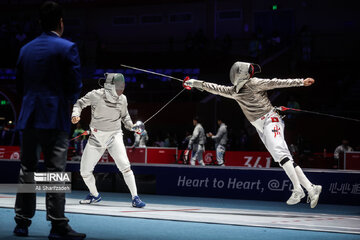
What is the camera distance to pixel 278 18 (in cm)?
2259

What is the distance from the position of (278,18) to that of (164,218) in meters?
18.9

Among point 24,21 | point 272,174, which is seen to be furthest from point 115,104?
point 24,21

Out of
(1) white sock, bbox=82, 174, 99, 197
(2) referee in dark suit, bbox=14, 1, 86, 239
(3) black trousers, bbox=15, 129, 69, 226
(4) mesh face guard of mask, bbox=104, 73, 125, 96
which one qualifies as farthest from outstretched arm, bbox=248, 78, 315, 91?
(3) black trousers, bbox=15, 129, 69, 226

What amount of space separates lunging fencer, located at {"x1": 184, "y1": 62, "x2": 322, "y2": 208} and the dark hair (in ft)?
9.39

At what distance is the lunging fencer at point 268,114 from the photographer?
589 cm

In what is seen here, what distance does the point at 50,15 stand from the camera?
364 cm

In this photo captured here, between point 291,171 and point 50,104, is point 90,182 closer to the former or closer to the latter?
point 291,171

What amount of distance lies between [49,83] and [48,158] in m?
0.54

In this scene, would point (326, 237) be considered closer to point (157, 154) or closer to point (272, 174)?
point (272, 174)

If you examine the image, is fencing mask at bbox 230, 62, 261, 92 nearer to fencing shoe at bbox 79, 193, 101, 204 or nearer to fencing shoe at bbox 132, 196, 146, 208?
fencing shoe at bbox 132, 196, 146, 208

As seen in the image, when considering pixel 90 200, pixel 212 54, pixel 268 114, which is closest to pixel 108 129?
pixel 90 200

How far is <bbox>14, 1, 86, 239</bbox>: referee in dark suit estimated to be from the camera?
11.6 ft

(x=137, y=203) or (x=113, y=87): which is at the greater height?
(x=113, y=87)

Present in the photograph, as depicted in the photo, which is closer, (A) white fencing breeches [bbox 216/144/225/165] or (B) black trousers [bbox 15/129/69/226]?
(B) black trousers [bbox 15/129/69/226]
